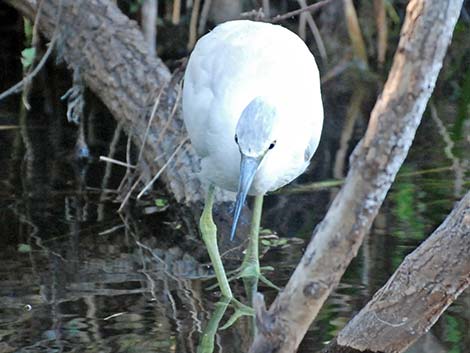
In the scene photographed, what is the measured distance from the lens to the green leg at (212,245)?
4449mm

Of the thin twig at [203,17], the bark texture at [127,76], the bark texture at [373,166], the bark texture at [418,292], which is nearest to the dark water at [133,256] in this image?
the bark texture at [127,76]

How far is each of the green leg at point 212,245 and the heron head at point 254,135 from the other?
0.54 metres

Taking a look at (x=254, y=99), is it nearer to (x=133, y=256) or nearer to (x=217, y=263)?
(x=217, y=263)

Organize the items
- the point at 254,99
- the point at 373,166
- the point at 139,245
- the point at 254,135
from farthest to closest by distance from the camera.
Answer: the point at 139,245 → the point at 254,99 → the point at 254,135 → the point at 373,166

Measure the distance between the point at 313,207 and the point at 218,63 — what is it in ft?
4.31

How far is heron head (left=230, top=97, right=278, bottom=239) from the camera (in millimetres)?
3928

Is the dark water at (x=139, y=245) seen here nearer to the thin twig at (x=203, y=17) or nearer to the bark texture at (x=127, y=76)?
the bark texture at (x=127, y=76)

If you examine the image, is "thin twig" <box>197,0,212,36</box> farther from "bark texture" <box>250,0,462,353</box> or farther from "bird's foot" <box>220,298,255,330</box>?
"bark texture" <box>250,0,462,353</box>

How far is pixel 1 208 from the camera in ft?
18.2

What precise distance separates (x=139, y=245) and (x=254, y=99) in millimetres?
1330

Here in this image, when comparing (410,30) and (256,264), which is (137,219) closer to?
(256,264)


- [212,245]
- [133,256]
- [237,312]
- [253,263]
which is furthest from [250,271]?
[133,256]

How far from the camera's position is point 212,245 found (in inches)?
182

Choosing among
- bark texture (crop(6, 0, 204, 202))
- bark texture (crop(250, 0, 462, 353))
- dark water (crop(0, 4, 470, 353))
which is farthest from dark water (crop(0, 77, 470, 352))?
bark texture (crop(250, 0, 462, 353))
